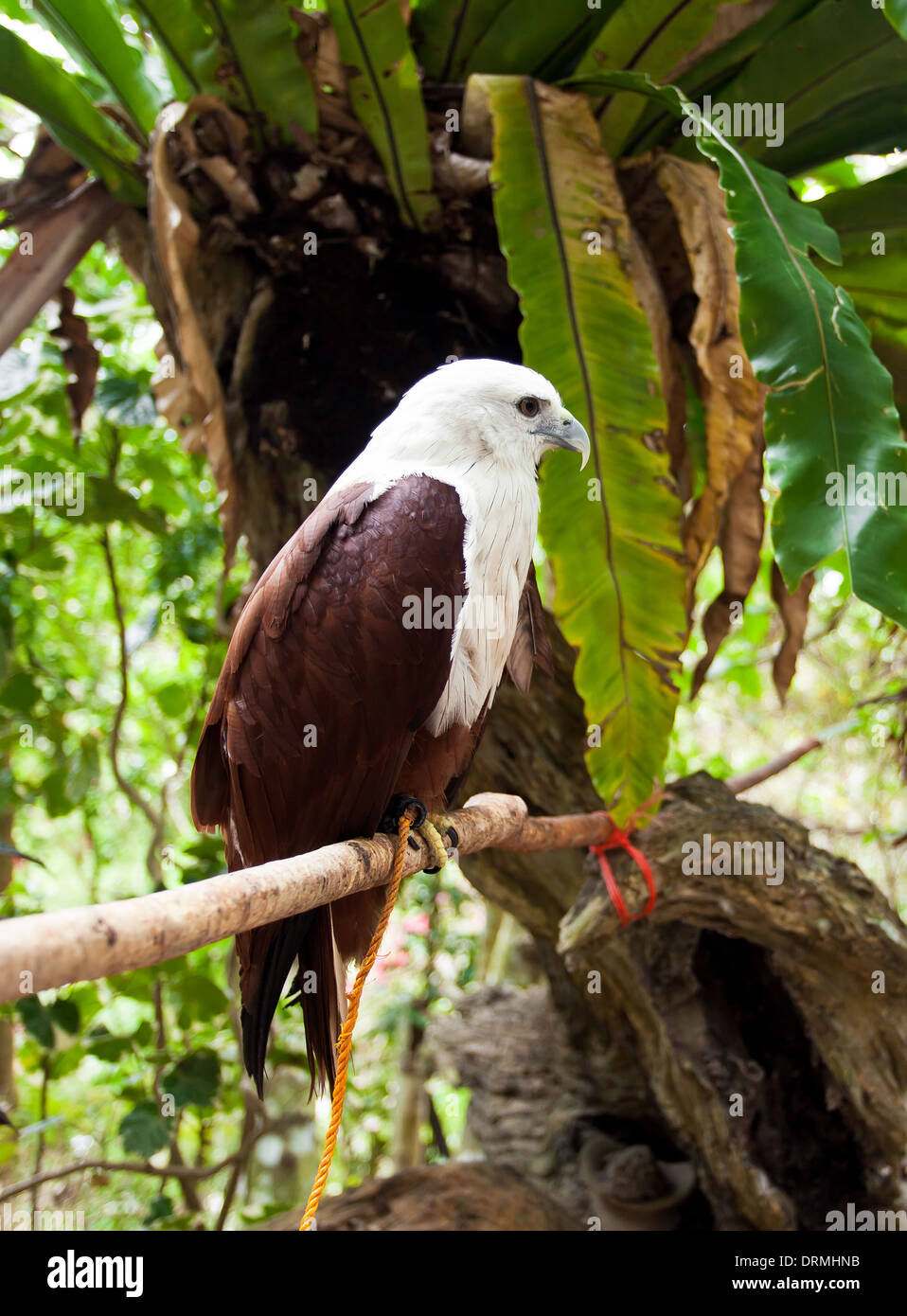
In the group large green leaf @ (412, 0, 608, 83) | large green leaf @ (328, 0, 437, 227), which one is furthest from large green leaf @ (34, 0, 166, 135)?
large green leaf @ (412, 0, 608, 83)

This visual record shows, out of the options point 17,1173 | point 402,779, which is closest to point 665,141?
point 402,779

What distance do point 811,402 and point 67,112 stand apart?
6.56 feet

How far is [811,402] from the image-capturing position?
5.54ft

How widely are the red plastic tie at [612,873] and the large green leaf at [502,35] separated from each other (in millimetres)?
2062

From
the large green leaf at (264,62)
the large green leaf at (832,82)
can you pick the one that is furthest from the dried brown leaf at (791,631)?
the large green leaf at (264,62)

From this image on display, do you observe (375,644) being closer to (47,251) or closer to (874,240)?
(47,251)

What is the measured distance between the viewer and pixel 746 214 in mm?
1777

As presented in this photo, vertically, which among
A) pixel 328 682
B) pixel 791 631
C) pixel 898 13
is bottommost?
pixel 328 682

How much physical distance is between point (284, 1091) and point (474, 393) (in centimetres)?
514

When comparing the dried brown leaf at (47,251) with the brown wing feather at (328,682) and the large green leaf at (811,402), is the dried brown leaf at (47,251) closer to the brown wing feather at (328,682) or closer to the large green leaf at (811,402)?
the brown wing feather at (328,682)

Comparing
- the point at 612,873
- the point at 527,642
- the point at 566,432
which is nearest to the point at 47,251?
the point at 566,432

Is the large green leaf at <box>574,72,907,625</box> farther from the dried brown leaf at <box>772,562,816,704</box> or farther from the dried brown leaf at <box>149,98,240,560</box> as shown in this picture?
the dried brown leaf at <box>149,98,240,560</box>

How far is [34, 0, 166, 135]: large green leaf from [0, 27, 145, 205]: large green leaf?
0.27 feet

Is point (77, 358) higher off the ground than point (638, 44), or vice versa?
point (638, 44)
